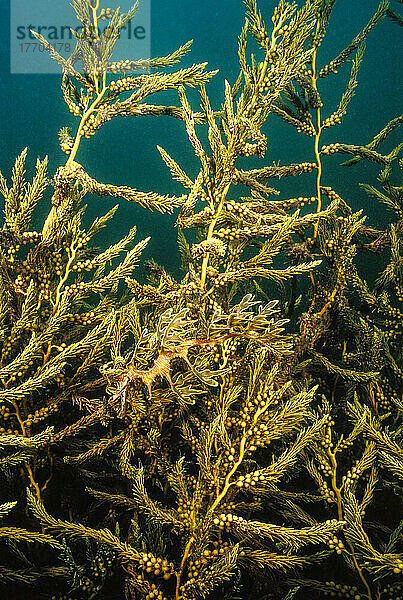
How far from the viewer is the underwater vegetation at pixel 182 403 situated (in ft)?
2.10

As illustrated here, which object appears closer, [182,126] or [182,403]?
[182,403]

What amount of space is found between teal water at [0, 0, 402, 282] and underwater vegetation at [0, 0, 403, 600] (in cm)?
93

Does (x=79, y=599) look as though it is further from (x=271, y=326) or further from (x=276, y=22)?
(x=276, y=22)

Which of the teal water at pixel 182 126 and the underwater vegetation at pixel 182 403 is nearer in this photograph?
the underwater vegetation at pixel 182 403

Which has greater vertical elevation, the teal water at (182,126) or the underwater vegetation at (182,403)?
the teal water at (182,126)

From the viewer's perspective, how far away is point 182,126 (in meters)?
1.78

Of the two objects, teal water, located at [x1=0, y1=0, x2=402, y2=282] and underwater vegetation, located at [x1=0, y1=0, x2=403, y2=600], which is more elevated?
teal water, located at [x1=0, y1=0, x2=402, y2=282]

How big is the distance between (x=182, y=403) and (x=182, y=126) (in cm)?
132

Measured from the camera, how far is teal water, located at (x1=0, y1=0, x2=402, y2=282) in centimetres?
173

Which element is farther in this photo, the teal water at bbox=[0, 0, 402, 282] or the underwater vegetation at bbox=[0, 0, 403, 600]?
the teal water at bbox=[0, 0, 402, 282]

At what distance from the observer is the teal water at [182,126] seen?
1.73 meters

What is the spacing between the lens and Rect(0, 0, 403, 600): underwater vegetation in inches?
25.2

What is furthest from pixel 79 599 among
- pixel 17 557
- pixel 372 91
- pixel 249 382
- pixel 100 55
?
pixel 372 91

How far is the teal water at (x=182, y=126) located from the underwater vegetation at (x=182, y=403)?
931mm
